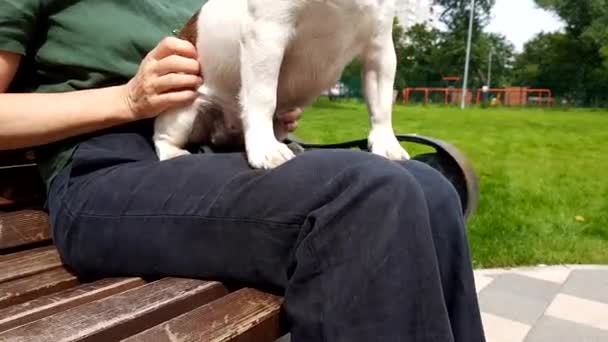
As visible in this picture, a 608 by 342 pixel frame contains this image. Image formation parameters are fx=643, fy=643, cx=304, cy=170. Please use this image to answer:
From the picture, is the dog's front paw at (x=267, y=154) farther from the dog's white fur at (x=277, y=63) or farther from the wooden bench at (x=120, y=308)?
the wooden bench at (x=120, y=308)

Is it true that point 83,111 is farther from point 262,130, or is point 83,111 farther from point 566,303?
point 566,303

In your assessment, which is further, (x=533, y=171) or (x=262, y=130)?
(x=533, y=171)

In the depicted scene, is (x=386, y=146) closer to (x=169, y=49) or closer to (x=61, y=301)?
(x=169, y=49)

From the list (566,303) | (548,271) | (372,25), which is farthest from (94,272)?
(548,271)

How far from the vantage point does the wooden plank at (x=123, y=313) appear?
89 cm

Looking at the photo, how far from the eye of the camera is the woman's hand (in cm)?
136

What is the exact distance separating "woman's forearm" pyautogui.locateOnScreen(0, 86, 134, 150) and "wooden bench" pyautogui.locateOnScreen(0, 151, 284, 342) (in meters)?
0.26

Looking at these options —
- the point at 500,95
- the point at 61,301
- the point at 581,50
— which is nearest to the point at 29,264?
the point at 61,301

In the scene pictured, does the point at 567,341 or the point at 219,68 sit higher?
the point at 219,68

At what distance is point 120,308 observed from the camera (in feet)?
3.26

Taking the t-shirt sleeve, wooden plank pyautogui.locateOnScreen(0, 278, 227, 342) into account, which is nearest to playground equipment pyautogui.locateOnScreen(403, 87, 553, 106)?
the t-shirt sleeve

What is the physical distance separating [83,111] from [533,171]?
478cm

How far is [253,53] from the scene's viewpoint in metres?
1.23

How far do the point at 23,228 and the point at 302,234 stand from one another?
79 centimetres
